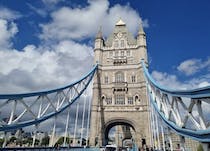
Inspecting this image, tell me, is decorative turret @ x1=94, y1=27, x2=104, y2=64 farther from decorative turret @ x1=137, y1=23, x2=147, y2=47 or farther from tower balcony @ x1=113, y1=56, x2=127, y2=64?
decorative turret @ x1=137, y1=23, x2=147, y2=47

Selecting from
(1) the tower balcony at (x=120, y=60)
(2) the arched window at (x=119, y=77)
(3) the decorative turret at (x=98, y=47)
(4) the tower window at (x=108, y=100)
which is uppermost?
(3) the decorative turret at (x=98, y=47)

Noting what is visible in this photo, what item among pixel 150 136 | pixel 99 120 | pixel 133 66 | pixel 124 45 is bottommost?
pixel 150 136

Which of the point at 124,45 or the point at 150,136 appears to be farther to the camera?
the point at 124,45

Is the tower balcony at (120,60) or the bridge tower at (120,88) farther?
the tower balcony at (120,60)

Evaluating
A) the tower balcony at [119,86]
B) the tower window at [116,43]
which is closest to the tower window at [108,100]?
the tower balcony at [119,86]

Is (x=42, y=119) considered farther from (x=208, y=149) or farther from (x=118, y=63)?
(x=118, y=63)

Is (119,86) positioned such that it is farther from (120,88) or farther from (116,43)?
(116,43)

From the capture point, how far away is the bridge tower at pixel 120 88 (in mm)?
27844

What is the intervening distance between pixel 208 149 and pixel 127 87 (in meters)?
23.1

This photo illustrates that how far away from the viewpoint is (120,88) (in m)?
30.1

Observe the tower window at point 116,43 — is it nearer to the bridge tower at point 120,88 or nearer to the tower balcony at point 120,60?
the bridge tower at point 120,88

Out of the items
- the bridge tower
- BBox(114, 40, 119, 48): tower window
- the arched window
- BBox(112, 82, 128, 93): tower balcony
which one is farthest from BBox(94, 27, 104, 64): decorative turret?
BBox(112, 82, 128, 93): tower balcony

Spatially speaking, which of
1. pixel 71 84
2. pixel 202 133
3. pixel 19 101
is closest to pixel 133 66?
pixel 71 84

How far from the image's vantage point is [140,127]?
1083 inches
